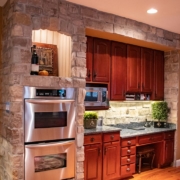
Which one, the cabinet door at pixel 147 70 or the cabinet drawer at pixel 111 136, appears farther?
the cabinet door at pixel 147 70

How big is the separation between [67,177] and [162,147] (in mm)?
2474

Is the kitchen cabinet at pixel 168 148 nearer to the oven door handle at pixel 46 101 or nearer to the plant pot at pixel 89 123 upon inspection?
the plant pot at pixel 89 123

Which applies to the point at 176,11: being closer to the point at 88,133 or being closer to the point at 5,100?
the point at 88,133

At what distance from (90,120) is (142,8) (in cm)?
197

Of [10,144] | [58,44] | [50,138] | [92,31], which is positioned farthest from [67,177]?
[92,31]

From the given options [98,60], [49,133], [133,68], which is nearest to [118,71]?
[133,68]

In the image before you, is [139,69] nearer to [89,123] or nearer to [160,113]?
[160,113]

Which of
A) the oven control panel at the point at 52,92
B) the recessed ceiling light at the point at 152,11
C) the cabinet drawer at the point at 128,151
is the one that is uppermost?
the recessed ceiling light at the point at 152,11

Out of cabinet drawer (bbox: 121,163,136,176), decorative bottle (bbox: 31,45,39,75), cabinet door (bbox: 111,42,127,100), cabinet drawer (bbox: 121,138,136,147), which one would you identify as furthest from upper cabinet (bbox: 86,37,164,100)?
cabinet drawer (bbox: 121,163,136,176)

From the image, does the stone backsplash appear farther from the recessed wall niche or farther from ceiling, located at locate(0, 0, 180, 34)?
ceiling, located at locate(0, 0, 180, 34)

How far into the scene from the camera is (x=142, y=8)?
354 cm

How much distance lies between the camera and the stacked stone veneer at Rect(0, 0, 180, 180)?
114 inches

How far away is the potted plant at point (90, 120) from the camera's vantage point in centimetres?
405

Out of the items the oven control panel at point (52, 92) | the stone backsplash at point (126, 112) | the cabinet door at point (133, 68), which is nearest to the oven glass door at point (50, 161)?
the oven control panel at point (52, 92)
